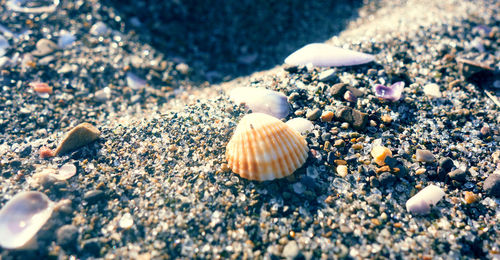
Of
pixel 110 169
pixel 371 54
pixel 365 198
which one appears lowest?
pixel 110 169

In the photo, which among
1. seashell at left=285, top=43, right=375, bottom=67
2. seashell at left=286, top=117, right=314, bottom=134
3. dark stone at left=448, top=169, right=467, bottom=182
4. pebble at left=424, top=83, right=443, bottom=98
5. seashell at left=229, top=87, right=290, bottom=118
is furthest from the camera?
seashell at left=285, top=43, right=375, bottom=67

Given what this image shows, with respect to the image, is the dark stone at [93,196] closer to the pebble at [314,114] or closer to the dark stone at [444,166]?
the pebble at [314,114]

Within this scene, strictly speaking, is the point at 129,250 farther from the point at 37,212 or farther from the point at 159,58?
the point at 159,58

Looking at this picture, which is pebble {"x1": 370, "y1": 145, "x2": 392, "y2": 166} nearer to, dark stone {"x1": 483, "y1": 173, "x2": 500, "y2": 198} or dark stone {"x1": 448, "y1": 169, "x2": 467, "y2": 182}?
dark stone {"x1": 448, "y1": 169, "x2": 467, "y2": 182}

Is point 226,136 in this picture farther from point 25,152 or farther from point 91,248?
point 25,152

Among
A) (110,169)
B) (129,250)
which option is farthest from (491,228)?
(110,169)

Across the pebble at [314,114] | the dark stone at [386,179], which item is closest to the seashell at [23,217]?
the pebble at [314,114]

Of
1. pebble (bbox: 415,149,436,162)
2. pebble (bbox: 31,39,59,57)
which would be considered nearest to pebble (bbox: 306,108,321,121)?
pebble (bbox: 415,149,436,162)
